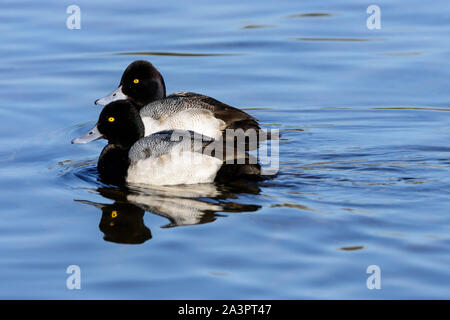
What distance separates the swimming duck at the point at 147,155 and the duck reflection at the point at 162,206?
131 millimetres

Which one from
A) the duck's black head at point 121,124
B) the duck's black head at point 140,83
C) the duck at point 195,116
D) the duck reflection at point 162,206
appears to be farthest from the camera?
the duck's black head at point 140,83

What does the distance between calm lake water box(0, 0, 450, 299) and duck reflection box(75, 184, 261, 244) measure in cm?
3

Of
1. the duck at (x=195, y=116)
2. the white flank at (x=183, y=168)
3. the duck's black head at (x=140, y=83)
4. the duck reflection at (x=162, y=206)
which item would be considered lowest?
the duck reflection at (x=162, y=206)

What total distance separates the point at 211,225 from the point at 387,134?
3.81 m

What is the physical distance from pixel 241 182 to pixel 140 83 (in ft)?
9.66

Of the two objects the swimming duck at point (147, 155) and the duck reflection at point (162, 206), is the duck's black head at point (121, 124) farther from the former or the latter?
the duck reflection at point (162, 206)

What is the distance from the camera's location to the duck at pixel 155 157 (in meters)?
9.35

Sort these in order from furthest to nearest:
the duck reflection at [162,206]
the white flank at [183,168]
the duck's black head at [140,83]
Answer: the duck's black head at [140,83]
the white flank at [183,168]
the duck reflection at [162,206]

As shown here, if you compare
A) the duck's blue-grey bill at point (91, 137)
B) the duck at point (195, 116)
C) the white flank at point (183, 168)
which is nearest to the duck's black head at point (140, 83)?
the duck at point (195, 116)

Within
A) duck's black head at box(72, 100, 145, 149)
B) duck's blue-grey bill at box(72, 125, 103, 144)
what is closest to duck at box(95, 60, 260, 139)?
duck's black head at box(72, 100, 145, 149)

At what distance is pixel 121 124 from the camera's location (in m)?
9.98

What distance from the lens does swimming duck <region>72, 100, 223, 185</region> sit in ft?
30.7

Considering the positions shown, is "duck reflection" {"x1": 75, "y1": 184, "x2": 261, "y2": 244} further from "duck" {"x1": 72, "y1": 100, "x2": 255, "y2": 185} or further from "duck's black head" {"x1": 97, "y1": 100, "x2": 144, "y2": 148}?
"duck's black head" {"x1": 97, "y1": 100, "x2": 144, "y2": 148}
